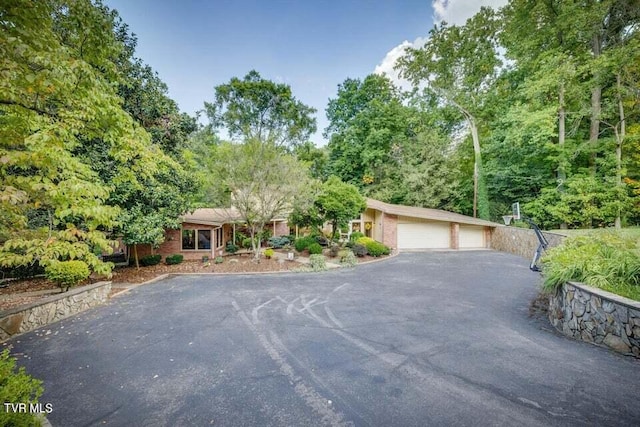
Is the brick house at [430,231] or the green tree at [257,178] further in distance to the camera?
the brick house at [430,231]

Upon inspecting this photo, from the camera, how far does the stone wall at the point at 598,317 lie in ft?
13.8

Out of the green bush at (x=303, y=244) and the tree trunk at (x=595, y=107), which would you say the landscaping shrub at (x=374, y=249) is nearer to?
the green bush at (x=303, y=244)

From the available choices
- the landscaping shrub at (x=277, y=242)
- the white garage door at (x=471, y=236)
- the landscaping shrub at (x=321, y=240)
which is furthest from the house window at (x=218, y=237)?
the white garage door at (x=471, y=236)

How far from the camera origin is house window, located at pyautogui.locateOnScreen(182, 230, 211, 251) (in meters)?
15.3

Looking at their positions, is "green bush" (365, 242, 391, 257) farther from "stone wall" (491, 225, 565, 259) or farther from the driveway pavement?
"stone wall" (491, 225, 565, 259)

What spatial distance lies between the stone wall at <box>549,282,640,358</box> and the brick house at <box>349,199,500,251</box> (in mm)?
12032

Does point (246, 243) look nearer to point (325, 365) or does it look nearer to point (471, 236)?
point (325, 365)

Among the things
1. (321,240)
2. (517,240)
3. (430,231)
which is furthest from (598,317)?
(321,240)

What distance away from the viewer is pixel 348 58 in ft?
50.1

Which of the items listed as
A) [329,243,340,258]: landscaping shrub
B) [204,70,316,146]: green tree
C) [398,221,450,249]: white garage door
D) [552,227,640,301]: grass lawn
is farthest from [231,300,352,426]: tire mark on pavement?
[204,70,316,146]: green tree

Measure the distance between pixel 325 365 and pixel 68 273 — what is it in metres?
7.63

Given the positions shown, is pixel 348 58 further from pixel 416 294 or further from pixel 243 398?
pixel 243 398

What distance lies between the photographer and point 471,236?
18.5m

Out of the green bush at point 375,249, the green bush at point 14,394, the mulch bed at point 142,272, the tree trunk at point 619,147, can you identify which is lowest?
the mulch bed at point 142,272
